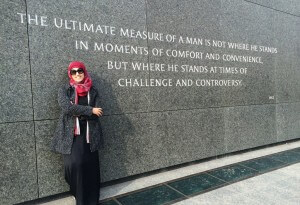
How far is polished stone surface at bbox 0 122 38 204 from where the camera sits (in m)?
2.93

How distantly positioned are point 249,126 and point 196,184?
7.94ft

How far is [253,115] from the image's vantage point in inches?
217

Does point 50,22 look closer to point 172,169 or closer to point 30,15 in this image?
point 30,15

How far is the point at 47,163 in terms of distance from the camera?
320 centimetres

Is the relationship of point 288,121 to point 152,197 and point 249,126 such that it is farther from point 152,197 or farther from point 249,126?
point 152,197

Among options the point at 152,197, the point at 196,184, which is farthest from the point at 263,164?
the point at 152,197

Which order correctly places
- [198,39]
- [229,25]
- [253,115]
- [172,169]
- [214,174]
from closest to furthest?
[214,174] → [172,169] → [198,39] → [229,25] → [253,115]

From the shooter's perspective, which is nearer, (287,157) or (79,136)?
(79,136)

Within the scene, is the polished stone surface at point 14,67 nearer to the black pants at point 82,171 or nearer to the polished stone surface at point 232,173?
the black pants at point 82,171

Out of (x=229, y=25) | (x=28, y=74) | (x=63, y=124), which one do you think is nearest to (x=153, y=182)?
(x=63, y=124)

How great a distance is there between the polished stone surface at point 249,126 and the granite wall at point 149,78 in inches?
0.9

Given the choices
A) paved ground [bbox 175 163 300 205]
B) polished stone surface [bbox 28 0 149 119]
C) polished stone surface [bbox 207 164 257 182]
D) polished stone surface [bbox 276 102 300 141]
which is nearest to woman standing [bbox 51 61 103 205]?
polished stone surface [bbox 28 0 149 119]

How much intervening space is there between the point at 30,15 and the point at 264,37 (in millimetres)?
4959

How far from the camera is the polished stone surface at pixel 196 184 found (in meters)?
3.44
